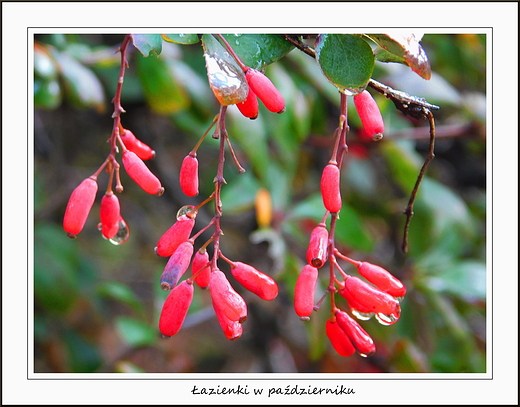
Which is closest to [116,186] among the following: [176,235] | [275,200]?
[176,235]

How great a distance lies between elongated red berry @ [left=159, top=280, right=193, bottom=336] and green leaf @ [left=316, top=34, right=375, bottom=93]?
29cm

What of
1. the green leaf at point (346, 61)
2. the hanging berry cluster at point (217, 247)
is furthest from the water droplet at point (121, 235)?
the green leaf at point (346, 61)

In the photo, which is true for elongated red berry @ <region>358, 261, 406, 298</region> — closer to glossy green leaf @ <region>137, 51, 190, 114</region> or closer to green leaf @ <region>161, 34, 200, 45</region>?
green leaf @ <region>161, 34, 200, 45</region>

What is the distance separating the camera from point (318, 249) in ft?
1.88

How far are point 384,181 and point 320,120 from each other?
0.43 meters

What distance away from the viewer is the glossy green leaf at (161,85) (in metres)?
1.15

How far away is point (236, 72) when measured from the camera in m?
0.54

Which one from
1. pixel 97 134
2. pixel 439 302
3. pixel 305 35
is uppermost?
pixel 305 35

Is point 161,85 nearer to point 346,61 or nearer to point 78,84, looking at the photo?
point 78,84

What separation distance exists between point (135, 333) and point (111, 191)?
29.9 inches

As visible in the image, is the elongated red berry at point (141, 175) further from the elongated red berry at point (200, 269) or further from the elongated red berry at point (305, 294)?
the elongated red berry at point (305, 294)

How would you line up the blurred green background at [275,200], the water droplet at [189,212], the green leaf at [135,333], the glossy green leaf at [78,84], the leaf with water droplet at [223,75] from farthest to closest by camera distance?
the green leaf at [135,333] → the blurred green background at [275,200] → the glossy green leaf at [78,84] → the water droplet at [189,212] → the leaf with water droplet at [223,75]

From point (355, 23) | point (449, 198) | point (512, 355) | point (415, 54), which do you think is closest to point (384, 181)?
point (449, 198)

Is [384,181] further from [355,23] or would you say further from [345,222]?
[355,23]
